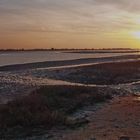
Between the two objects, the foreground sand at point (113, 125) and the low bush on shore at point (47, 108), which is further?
the low bush on shore at point (47, 108)

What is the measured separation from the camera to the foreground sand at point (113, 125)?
47.5 ft

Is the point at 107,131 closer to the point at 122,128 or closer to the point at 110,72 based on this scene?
the point at 122,128

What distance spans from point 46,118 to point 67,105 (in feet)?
15.5

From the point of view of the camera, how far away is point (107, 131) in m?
15.3

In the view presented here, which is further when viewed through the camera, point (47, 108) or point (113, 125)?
point (47, 108)

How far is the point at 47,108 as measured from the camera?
19.1 metres

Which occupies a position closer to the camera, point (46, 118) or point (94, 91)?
point (46, 118)

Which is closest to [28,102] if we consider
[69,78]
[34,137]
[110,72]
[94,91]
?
[34,137]

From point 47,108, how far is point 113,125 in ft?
13.3

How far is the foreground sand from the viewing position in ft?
47.5

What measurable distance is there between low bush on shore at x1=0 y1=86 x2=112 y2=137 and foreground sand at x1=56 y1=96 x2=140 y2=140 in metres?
1.38

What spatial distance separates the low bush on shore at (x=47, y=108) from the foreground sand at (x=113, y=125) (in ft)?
4.54

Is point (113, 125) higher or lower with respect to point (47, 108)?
lower

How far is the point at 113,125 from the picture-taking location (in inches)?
647
